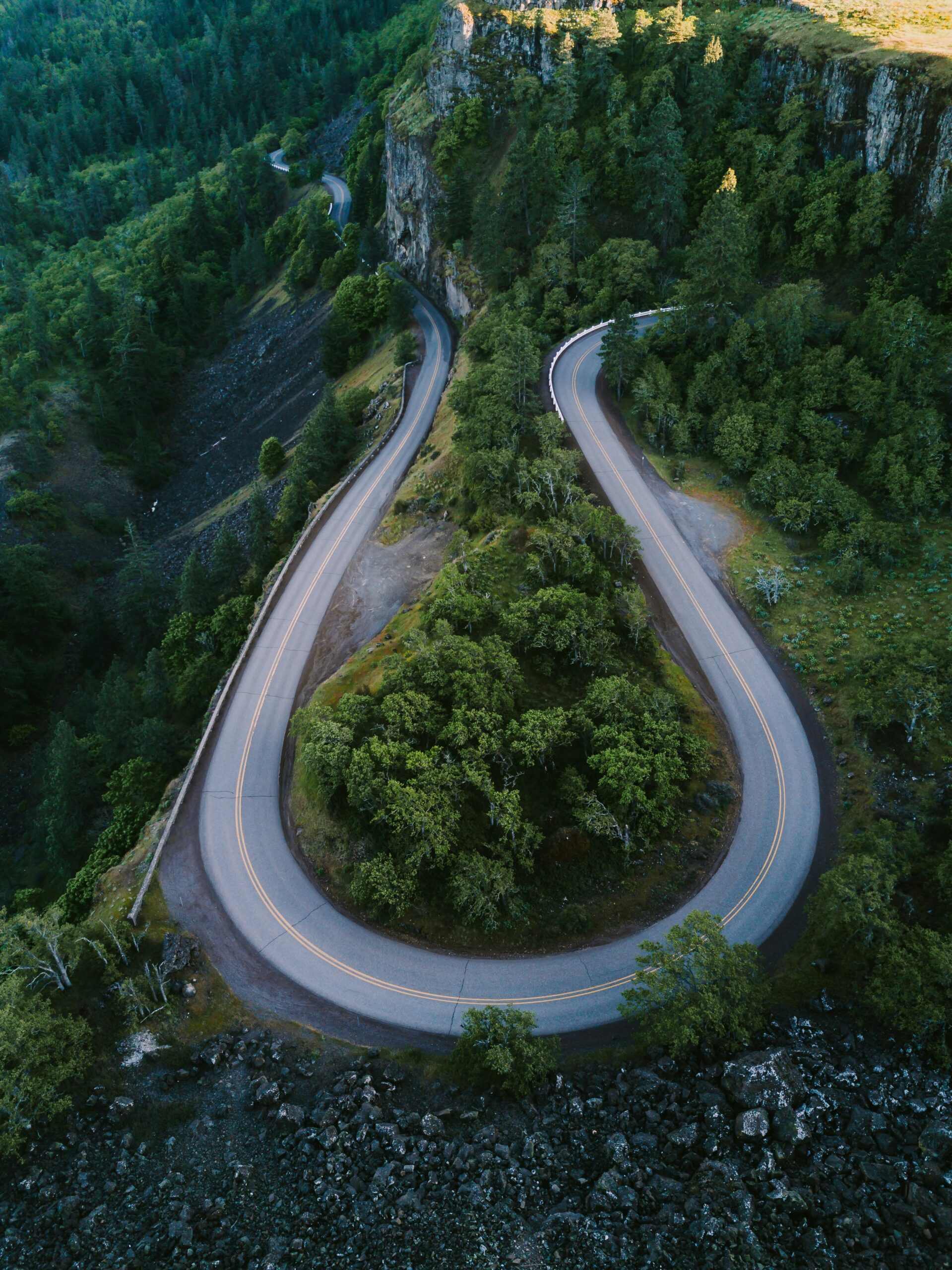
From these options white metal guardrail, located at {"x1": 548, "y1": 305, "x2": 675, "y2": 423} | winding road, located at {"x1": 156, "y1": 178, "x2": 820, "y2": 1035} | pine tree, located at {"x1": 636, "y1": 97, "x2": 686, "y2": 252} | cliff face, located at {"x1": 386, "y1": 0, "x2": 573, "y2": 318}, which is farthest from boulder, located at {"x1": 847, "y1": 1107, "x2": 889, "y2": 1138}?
cliff face, located at {"x1": 386, "y1": 0, "x2": 573, "y2": 318}

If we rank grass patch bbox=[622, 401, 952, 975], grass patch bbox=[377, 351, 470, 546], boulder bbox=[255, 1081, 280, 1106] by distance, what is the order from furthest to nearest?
1. grass patch bbox=[377, 351, 470, 546]
2. grass patch bbox=[622, 401, 952, 975]
3. boulder bbox=[255, 1081, 280, 1106]

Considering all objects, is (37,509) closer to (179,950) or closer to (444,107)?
(444,107)

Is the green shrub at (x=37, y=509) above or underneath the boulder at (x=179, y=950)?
underneath

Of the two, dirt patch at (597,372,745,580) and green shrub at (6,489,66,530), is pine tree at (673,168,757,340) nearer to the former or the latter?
dirt patch at (597,372,745,580)

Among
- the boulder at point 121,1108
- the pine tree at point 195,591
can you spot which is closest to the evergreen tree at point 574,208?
the pine tree at point 195,591

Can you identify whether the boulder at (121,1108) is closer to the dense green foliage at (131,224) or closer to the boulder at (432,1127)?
the boulder at (432,1127)

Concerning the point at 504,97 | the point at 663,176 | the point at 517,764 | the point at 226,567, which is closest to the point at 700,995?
the point at 517,764
